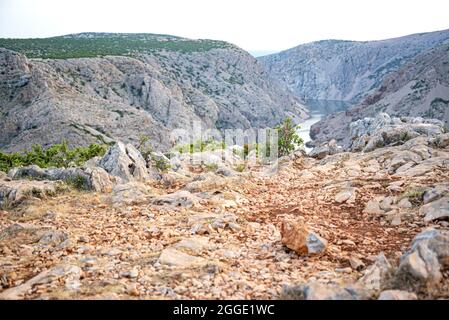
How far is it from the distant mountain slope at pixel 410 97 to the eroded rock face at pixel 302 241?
94909 millimetres

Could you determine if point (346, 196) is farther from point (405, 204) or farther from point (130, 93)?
point (130, 93)

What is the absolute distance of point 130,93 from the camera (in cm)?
10200

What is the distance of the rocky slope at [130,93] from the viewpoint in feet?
232

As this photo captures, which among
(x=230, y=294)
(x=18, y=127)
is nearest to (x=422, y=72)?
(x=18, y=127)

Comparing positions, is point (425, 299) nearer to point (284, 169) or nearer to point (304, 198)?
point (304, 198)

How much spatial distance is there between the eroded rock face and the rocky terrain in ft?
0.07

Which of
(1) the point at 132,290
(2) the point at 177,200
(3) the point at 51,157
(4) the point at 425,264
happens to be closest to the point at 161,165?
(2) the point at 177,200

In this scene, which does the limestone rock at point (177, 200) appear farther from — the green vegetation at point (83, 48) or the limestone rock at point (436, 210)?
the green vegetation at point (83, 48)

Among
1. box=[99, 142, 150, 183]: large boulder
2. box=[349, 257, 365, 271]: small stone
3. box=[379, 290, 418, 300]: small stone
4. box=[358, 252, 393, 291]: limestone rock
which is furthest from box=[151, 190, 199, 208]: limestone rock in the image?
box=[379, 290, 418, 300]: small stone

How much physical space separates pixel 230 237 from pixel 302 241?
197cm

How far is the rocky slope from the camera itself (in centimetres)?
7075

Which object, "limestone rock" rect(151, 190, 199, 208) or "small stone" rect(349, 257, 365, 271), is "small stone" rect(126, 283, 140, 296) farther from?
"limestone rock" rect(151, 190, 199, 208)

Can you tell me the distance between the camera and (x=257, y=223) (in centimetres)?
1050

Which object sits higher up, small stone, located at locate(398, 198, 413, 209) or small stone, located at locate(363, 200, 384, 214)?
small stone, located at locate(398, 198, 413, 209)
